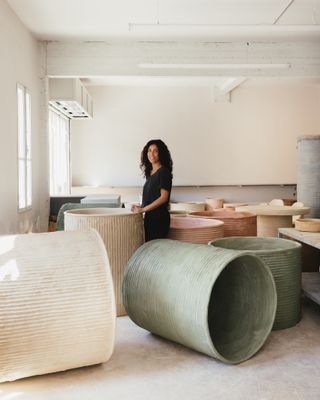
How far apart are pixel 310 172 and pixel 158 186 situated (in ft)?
8.89

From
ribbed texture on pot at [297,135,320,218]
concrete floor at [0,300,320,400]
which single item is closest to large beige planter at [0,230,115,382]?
concrete floor at [0,300,320,400]

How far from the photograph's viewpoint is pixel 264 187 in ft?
35.2

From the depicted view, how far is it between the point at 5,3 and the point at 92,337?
13.3 feet

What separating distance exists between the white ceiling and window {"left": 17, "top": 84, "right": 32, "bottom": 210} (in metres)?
0.92

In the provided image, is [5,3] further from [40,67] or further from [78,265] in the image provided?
[78,265]

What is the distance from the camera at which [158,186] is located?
4.15m

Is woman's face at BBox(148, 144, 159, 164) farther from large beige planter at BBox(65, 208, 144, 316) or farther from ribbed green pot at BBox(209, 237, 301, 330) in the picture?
ribbed green pot at BBox(209, 237, 301, 330)

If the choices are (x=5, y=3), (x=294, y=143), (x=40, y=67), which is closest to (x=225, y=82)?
(x=294, y=143)

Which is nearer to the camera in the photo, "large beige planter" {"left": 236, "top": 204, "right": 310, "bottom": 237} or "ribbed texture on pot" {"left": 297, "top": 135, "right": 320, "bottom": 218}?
"large beige planter" {"left": 236, "top": 204, "right": 310, "bottom": 237}

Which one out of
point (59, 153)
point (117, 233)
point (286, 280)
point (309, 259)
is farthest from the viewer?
point (59, 153)

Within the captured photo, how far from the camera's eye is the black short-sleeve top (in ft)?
13.5

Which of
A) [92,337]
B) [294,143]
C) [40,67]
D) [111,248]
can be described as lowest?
[92,337]

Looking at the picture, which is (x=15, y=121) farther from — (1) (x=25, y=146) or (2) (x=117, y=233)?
(2) (x=117, y=233)

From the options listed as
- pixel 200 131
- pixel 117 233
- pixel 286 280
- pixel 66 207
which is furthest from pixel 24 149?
pixel 200 131
